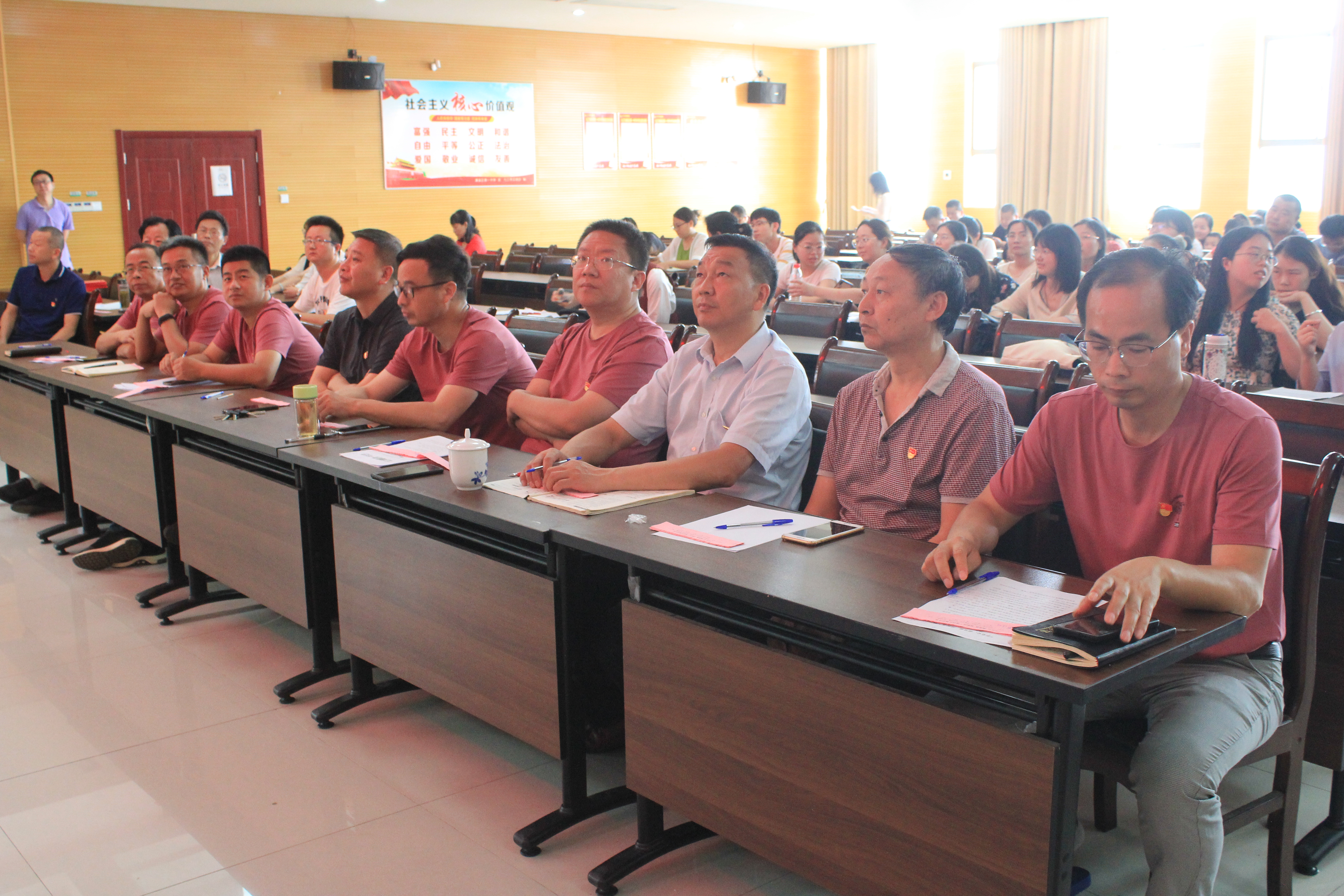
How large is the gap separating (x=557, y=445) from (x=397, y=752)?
0.93 meters

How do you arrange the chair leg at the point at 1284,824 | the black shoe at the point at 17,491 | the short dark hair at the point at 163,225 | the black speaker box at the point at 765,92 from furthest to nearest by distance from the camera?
the black speaker box at the point at 765,92 < the short dark hair at the point at 163,225 < the black shoe at the point at 17,491 < the chair leg at the point at 1284,824

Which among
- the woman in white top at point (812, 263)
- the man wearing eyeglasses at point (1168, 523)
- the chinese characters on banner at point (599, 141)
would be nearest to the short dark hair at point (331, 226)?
the woman in white top at point (812, 263)

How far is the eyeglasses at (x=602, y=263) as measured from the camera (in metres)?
3.03

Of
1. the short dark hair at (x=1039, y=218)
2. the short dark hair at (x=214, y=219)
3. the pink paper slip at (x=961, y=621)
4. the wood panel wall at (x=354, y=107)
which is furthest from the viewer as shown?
the wood panel wall at (x=354, y=107)

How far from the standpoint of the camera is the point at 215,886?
2.13 m

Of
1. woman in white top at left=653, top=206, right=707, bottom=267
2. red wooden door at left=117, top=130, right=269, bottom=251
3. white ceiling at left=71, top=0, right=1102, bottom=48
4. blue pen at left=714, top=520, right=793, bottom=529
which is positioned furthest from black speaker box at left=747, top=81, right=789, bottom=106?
blue pen at left=714, top=520, right=793, bottom=529

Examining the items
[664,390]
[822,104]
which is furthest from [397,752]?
[822,104]

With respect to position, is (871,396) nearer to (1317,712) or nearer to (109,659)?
(1317,712)

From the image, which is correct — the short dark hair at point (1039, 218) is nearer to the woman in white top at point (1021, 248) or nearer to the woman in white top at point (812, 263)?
the woman in white top at point (1021, 248)

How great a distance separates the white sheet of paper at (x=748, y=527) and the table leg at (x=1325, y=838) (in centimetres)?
110

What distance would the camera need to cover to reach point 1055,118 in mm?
12664

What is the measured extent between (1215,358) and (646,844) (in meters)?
2.24

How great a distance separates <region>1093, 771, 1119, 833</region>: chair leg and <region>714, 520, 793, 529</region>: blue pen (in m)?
0.84

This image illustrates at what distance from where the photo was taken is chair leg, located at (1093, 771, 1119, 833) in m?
2.25
